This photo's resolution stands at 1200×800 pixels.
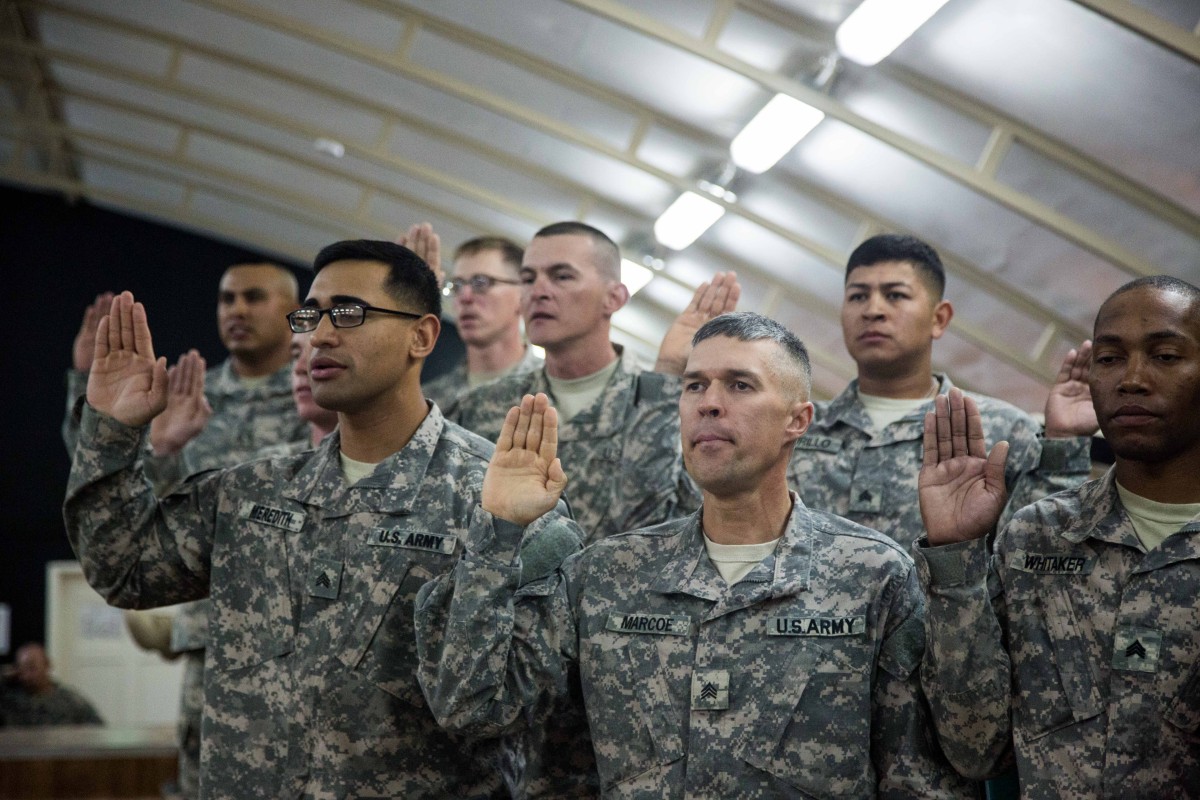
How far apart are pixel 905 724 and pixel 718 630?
402mm

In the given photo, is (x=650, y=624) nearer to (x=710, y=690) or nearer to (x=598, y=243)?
(x=710, y=690)

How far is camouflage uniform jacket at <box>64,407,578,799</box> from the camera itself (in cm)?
283

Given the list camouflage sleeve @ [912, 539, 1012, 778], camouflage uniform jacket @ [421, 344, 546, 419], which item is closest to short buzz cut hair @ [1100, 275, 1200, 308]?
camouflage sleeve @ [912, 539, 1012, 778]

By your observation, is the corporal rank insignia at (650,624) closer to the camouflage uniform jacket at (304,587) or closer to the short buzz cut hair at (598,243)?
the camouflage uniform jacket at (304,587)

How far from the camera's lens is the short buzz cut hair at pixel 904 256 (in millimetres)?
3799

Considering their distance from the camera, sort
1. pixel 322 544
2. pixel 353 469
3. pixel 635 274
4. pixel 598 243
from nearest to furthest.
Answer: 1. pixel 322 544
2. pixel 353 469
3. pixel 598 243
4. pixel 635 274

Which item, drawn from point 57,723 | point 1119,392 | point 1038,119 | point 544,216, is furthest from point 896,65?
point 57,723

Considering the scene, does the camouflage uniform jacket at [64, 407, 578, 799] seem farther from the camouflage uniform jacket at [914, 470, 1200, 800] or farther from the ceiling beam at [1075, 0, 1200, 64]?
the ceiling beam at [1075, 0, 1200, 64]

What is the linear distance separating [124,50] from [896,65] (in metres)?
6.41

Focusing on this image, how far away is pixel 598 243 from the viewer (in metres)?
4.18

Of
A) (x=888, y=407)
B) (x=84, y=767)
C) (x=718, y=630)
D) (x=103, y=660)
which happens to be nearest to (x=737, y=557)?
(x=718, y=630)

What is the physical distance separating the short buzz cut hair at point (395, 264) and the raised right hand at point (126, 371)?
45 centimetres

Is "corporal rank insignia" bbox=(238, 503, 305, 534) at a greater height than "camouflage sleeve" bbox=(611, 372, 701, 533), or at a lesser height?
lesser

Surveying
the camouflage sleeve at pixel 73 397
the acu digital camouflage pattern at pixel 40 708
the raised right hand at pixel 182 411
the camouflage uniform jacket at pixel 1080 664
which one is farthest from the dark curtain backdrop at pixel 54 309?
the camouflage uniform jacket at pixel 1080 664
